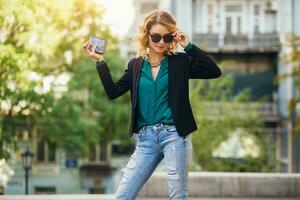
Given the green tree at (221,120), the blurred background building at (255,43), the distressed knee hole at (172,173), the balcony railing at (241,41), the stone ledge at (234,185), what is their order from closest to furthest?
the distressed knee hole at (172,173) < the stone ledge at (234,185) < the green tree at (221,120) < the blurred background building at (255,43) < the balcony railing at (241,41)

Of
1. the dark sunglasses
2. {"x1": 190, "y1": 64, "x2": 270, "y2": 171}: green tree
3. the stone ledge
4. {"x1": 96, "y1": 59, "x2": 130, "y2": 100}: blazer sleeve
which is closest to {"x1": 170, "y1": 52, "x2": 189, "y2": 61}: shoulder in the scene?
the dark sunglasses

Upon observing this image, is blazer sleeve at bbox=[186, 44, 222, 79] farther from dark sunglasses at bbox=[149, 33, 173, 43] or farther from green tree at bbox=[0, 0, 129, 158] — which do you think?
green tree at bbox=[0, 0, 129, 158]

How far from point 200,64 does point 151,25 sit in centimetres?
43

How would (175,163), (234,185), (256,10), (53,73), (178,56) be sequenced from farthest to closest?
(256,10) → (53,73) → (234,185) → (178,56) → (175,163)

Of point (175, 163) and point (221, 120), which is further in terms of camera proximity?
point (221, 120)

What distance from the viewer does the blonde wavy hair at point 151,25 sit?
13.9 feet

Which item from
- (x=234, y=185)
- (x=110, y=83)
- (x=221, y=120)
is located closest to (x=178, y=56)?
(x=110, y=83)

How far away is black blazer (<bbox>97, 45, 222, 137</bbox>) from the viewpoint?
4145 millimetres

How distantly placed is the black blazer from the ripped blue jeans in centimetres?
8

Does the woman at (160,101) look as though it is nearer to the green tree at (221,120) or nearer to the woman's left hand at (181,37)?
the woman's left hand at (181,37)

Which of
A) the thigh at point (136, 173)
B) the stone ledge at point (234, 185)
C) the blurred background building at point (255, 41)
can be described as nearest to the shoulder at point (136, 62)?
the thigh at point (136, 173)

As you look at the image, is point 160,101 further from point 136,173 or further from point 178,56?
point 136,173

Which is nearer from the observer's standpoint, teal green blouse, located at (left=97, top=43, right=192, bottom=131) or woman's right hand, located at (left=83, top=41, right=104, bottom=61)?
teal green blouse, located at (left=97, top=43, right=192, bottom=131)

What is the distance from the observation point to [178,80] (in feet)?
13.8
